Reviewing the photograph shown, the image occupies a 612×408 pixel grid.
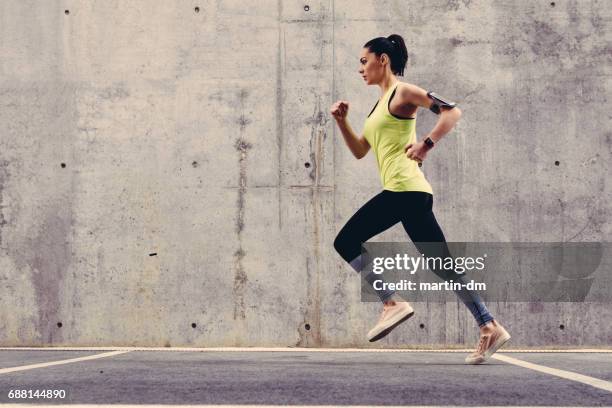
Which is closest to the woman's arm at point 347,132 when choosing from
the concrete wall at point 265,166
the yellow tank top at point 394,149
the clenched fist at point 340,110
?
the clenched fist at point 340,110

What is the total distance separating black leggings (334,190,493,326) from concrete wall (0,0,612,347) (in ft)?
8.27

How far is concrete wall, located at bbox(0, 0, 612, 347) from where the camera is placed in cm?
659

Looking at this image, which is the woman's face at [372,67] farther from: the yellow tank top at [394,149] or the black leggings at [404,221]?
the black leggings at [404,221]

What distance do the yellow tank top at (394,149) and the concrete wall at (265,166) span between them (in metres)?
2.55

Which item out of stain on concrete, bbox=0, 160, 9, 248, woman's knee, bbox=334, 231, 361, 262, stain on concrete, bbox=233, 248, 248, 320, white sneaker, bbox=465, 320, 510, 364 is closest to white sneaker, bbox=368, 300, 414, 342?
woman's knee, bbox=334, 231, 361, 262

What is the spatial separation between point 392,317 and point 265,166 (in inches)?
118

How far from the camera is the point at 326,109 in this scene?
22.0 feet

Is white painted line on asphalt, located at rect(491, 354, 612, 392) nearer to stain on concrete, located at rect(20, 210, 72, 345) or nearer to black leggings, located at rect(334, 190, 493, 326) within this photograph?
black leggings, located at rect(334, 190, 493, 326)

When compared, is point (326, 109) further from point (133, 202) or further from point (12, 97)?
point (12, 97)

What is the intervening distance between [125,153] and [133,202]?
441mm

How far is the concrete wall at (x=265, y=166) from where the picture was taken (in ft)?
21.6

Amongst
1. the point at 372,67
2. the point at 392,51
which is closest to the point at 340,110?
the point at 372,67

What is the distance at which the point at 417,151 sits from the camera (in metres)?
3.69

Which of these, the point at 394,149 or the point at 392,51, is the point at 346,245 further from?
the point at 392,51
